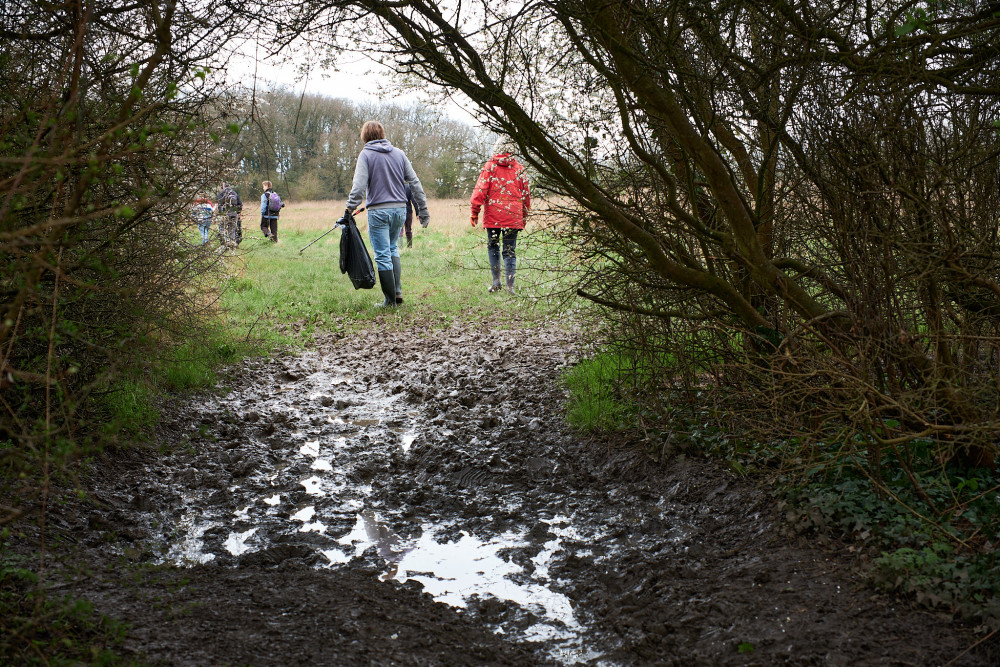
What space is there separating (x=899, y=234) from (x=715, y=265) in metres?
1.42

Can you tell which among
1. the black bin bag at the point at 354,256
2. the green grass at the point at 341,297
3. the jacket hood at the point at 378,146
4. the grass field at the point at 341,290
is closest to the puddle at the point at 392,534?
the grass field at the point at 341,290

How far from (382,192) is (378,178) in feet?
0.65

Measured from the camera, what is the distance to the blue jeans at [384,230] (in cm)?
1030

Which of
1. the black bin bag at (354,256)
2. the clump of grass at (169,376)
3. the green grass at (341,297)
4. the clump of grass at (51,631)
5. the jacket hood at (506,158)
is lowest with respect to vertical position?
the clump of grass at (51,631)

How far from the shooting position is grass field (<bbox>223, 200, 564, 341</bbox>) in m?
9.28

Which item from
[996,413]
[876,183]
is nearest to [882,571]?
[996,413]

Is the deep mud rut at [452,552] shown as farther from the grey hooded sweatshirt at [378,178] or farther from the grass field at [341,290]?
the grey hooded sweatshirt at [378,178]

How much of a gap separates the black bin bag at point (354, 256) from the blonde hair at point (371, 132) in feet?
3.87

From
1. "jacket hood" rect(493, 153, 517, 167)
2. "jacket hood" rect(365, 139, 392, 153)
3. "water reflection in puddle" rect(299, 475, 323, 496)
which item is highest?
"jacket hood" rect(365, 139, 392, 153)

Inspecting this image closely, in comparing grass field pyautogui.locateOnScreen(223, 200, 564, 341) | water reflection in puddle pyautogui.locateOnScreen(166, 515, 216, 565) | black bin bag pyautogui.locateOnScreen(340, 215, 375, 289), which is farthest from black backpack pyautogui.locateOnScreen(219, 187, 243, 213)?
water reflection in puddle pyautogui.locateOnScreen(166, 515, 216, 565)

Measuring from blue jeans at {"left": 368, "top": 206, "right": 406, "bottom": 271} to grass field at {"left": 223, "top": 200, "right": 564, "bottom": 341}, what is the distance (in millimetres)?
735

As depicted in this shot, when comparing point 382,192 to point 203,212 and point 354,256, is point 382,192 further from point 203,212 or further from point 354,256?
point 203,212

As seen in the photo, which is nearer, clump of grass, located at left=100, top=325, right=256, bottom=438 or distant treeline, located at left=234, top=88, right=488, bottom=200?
distant treeline, located at left=234, top=88, right=488, bottom=200

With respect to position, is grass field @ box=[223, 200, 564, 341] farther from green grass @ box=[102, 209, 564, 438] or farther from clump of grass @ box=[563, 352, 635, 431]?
clump of grass @ box=[563, 352, 635, 431]
